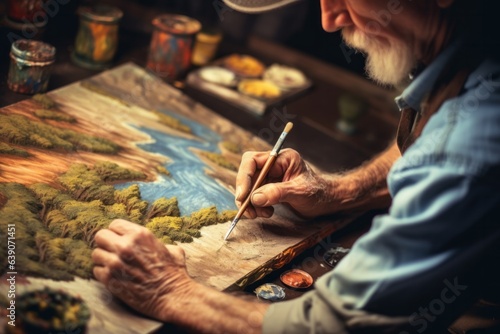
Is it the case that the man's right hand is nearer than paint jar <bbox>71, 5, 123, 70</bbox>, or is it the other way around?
the man's right hand

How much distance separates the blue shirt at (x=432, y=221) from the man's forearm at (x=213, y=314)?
0.09 m

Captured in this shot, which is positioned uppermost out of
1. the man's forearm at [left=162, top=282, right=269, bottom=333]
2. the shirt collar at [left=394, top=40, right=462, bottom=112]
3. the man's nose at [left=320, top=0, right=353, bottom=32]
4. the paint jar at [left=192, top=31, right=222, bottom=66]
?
the man's nose at [left=320, top=0, right=353, bottom=32]

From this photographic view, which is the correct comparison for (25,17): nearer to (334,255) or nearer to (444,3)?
(334,255)

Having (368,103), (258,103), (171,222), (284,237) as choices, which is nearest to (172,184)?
(171,222)

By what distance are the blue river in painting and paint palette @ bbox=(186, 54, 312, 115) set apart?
52cm

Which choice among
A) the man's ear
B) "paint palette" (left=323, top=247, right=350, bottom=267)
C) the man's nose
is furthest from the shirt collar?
"paint palette" (left=323, top=247, right=350, bottom=267)

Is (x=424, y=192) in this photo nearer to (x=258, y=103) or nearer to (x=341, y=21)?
(x=341, y=21)

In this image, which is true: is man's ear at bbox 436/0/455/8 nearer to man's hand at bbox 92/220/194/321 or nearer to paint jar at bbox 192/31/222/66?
man's hand at bbox 92/220/194/321

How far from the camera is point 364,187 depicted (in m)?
2.44

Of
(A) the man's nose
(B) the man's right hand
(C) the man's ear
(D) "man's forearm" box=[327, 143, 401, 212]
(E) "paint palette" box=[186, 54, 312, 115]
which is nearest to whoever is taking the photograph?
(C) the man's ear

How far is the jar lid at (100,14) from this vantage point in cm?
277

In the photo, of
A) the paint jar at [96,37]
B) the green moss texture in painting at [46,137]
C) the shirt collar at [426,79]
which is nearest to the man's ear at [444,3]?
the shirt collar at [426,79]

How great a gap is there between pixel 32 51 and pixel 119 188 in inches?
33.8

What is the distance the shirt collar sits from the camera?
5.26 feet
